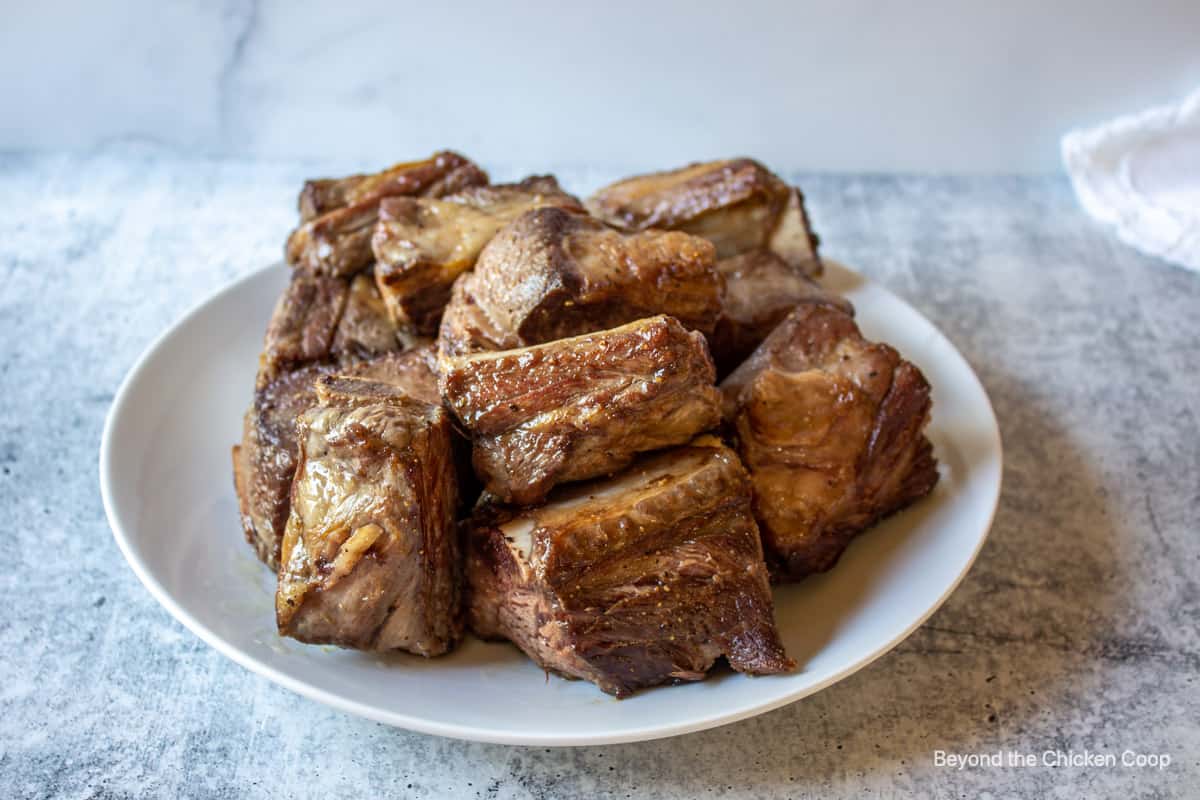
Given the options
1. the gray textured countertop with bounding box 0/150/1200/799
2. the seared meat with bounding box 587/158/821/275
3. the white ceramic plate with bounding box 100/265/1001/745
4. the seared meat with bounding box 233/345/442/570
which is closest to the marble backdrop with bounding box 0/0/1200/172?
the gray textured countertop with bounding box 0/150/1200/799

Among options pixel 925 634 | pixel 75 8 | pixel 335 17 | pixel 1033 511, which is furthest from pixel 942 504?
pixel 75 8

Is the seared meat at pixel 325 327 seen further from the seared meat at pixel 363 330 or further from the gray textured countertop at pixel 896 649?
the gray textured countertop at pixel 896 649

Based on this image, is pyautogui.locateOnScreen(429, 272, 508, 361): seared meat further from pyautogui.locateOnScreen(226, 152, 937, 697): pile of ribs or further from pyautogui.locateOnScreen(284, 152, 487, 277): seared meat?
pyautogui.locateOnScreen(284, 152, 487, 277): seared meat

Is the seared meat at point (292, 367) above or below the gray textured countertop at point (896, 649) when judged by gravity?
above

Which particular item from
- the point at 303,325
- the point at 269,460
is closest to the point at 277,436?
the point at 269,460

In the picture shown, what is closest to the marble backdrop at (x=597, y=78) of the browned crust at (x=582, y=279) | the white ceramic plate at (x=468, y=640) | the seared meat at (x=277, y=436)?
the white ceramic plate at (x=468, y=640)

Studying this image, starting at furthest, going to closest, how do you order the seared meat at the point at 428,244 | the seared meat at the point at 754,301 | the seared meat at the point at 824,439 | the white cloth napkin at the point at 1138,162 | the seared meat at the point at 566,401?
1. the white cloth napkin at the point at 1138,162
2. the seared meat at the point at 754,301
3. the seared meat at the point at 428,244
4. the seared meat at the point at 824,439
5. the seared meat at the point at 566,401
